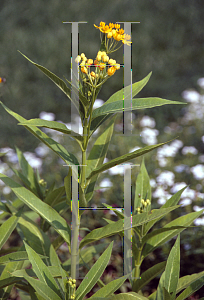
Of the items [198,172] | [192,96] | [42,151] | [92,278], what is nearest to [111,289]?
[92,278]

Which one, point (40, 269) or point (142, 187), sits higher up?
point (142, 187)

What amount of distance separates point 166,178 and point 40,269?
117 centimetres

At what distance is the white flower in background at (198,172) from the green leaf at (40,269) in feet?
3.96

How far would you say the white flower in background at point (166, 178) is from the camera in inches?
69.4

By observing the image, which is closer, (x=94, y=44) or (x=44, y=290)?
(x=44, y=290)

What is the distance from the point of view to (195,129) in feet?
7.00

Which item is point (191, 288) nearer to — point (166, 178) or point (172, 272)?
point (172, 272)

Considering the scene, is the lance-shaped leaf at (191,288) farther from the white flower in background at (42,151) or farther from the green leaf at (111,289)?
the white flower in background at (42,151)

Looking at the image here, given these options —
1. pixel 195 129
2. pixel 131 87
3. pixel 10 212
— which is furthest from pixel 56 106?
pixel 131 87

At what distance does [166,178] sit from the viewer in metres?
1.79

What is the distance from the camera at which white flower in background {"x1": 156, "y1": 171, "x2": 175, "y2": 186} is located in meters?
1.76

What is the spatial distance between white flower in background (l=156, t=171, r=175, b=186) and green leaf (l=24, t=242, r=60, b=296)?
1.11m

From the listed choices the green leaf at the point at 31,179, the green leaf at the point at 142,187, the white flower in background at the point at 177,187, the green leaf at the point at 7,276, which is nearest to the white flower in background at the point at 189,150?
the white flower in background at the point at 177,187

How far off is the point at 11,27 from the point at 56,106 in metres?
0.81
